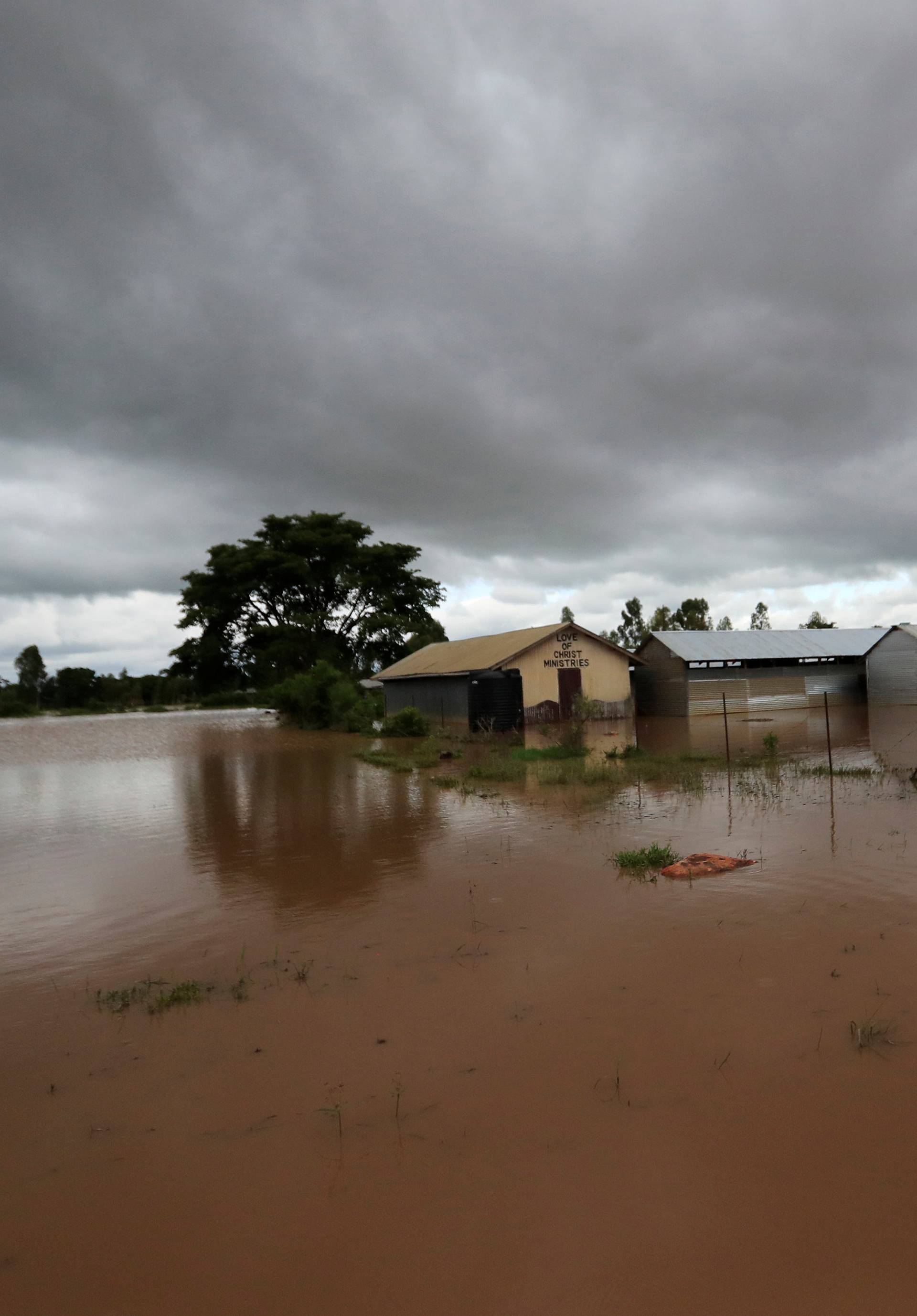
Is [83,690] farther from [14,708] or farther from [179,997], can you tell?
[179,997]

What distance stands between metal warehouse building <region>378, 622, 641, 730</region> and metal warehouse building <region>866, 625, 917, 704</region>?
1177 cm

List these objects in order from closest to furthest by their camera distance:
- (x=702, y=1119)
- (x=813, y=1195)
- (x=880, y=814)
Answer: (x=813, y=1195), (x=702, y=1119), (x=880, y=814)

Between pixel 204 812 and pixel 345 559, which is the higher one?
pixel 345 559

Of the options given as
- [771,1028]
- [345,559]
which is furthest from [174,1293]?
[345,559]

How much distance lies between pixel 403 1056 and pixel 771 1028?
228 centimetres

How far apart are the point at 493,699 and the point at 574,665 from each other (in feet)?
14.2

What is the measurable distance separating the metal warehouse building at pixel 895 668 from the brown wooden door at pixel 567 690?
15650 millimetres

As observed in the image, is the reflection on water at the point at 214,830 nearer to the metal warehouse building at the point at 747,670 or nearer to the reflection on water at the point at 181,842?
the reflection on water at the point at 181,842

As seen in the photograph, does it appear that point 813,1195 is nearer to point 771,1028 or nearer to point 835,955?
point 771,1028

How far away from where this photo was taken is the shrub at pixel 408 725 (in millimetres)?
30031

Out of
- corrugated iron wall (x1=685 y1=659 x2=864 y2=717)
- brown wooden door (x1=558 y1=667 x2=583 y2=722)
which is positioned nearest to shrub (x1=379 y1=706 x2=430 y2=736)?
brown wooden door (x1=558 y1=667 x2=583 y2=722)

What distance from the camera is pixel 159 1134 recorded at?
423 cm

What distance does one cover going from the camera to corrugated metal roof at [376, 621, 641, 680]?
99.5ft

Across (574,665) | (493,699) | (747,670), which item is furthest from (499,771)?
(747,670)
